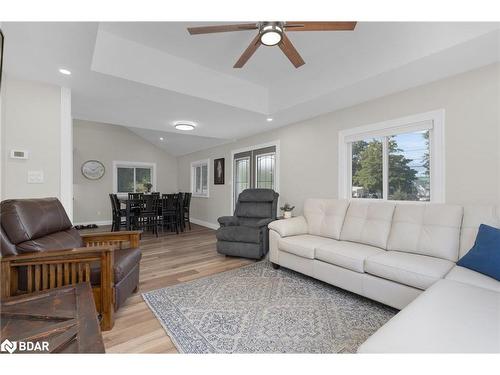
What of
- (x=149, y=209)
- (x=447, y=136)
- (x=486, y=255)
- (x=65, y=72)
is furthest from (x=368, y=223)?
(x=149, y=209)

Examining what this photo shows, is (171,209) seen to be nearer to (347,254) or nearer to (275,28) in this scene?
(347,254)

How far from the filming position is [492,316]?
1082 millimetres

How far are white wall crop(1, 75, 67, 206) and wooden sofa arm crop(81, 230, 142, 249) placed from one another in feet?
2.87

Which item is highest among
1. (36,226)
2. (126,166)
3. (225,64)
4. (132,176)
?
(225,64)

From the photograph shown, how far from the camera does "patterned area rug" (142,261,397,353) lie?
62.6 inches

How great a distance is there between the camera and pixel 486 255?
1.63 m

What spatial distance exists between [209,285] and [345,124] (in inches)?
110

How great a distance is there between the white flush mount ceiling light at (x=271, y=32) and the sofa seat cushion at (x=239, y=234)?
2408mm

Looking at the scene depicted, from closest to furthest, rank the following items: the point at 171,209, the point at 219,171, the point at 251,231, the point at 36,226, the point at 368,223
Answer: the point at 36,226 < the point at 368,223 < the point at 251,231 < the point at 171,209 < the point at 219,171

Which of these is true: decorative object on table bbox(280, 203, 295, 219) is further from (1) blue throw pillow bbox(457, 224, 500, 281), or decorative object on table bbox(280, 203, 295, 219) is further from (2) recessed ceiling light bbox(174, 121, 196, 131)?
(2) recessed ceiling light bbox(174, 121, 196, 131)

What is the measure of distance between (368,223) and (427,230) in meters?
0.56

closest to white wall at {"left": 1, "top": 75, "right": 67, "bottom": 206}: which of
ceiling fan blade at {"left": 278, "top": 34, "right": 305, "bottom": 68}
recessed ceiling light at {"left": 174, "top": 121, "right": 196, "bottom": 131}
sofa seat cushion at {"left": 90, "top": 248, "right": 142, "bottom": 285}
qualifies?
sofa seat cushion at {"left": 90, "top": 248, "right": 142, "bottom": 285}
